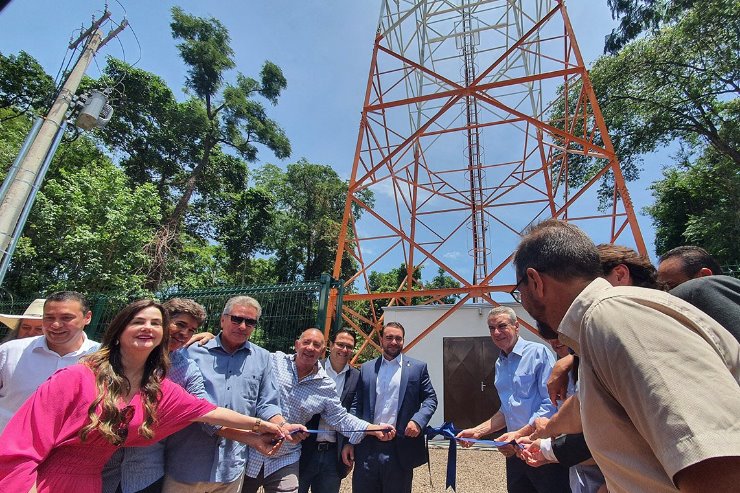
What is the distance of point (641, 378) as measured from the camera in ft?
2.33

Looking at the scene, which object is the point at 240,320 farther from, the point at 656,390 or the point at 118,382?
the point at 656,390

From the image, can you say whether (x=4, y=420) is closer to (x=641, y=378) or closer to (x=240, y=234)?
(x=641, y=378)

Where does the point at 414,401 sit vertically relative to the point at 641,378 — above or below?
below

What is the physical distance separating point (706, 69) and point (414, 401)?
16.9 metres

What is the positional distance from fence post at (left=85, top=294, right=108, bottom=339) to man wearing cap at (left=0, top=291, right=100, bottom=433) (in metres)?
4.31

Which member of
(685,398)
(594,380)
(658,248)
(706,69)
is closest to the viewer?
(685,398)

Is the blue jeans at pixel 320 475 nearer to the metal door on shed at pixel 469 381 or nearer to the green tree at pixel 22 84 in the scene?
the metal door on shed at pixel 469 381

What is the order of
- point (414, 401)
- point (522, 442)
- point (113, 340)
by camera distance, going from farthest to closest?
point (414, 401) < point (522, 442) < point (113, 340)

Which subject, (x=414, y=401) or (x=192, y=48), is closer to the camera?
(x=414, y=401)

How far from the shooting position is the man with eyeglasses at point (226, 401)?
7.88 feet

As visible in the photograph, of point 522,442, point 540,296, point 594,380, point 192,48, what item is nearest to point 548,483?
point 522,442

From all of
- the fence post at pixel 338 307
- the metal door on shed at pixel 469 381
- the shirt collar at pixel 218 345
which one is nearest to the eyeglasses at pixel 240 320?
the shirt collar at pixel 218 345

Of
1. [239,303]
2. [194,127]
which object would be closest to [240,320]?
[239,303]

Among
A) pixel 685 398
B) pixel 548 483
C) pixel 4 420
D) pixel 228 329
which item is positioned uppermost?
pixel 228 329
